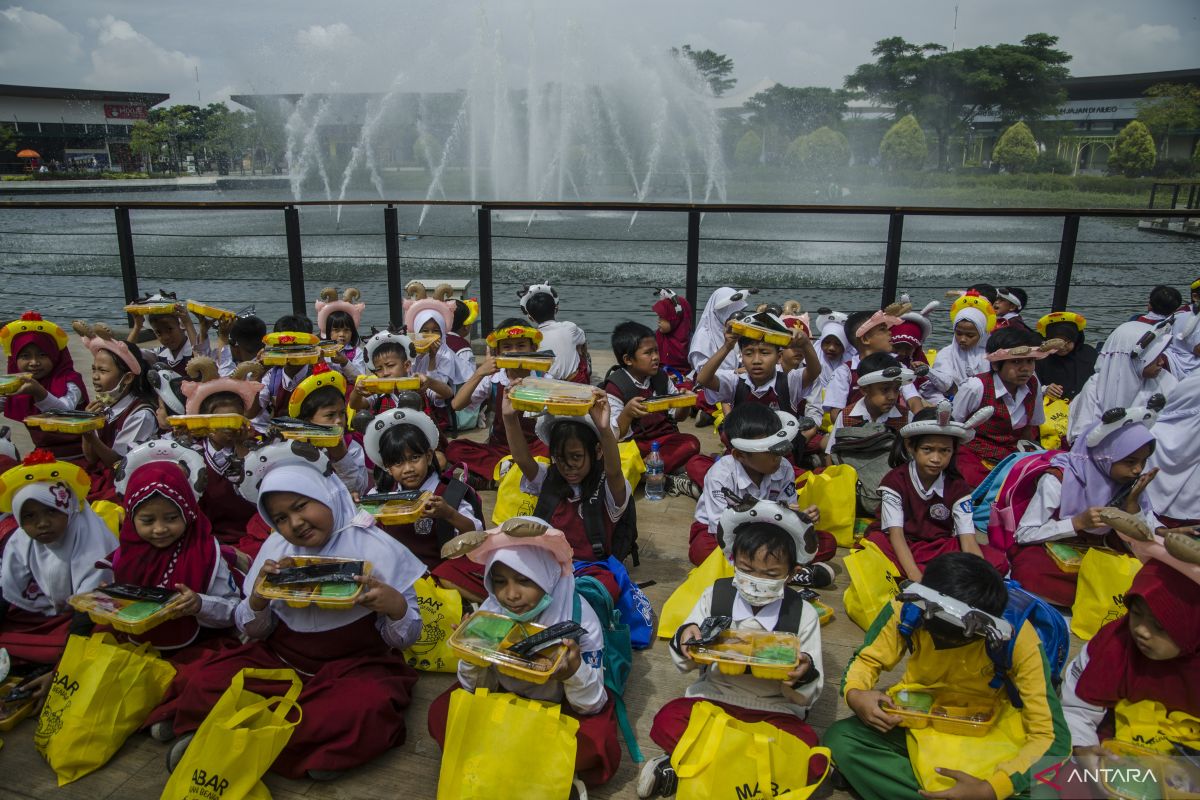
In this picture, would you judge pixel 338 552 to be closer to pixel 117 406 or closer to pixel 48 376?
pixel 117 406

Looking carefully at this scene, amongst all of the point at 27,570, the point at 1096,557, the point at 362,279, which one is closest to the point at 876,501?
the point at 1096,557

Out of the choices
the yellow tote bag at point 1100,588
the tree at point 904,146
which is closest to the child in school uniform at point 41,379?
the yellow tote bag at point 1100,588

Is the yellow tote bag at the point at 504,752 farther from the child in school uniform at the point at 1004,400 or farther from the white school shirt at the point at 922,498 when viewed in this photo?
the child in school uniform at the point at 1004,400

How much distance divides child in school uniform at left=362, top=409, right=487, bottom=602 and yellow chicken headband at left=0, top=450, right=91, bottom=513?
1.08 m

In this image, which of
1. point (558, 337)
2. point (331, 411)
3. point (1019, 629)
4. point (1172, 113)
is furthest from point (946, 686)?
point (1172, 113)

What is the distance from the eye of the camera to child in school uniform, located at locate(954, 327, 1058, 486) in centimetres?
452

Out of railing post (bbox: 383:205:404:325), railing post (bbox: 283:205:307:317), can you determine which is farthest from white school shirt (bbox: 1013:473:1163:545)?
railing post (bbox: 283:205:307:317)

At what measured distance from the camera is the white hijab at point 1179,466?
3.91 metres

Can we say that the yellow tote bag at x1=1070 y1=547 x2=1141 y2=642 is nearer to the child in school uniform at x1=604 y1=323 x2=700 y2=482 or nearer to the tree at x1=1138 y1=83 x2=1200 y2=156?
the child in school uniform at x1=604 y1=323 x2=700 y2=482

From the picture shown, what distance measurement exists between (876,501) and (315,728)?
3.02 m

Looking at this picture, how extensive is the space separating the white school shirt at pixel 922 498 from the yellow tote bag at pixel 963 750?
3.88ft

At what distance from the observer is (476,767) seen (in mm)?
2271

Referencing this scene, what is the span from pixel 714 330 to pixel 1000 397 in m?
1.99

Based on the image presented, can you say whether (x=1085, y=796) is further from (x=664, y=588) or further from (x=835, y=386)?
(x=835, y=386)
